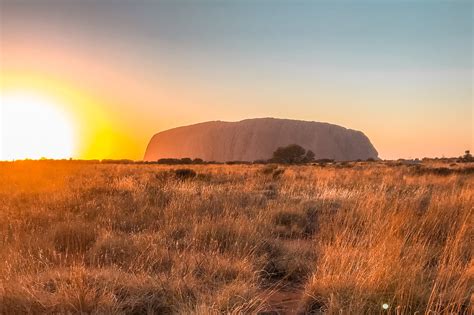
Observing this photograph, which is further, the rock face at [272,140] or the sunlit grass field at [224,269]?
the rock face at [272,140]

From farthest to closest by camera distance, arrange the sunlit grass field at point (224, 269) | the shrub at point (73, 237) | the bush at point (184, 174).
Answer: the bush at point (184, 174), the shrub at point (73, 237), the sunlit grass field at point (224, 269)

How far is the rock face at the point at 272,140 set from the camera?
16375 cm

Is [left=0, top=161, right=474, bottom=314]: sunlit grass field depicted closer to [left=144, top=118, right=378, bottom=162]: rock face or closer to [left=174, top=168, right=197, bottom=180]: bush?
[left=174, top=168, right=197, bottom=180]: bush

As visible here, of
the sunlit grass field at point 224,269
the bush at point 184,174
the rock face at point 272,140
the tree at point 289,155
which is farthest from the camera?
the rock face at point 272,140

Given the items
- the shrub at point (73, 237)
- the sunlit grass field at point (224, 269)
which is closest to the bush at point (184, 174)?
the sunlit grass field at point (224, 269)

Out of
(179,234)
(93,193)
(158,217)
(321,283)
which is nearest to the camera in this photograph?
(321,283)

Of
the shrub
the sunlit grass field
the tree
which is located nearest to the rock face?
the tree

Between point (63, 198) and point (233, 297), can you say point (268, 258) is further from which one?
point (63, 198)

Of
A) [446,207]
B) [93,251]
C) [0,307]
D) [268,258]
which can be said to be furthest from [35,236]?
[446,207]

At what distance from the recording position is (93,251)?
5191 millimetres

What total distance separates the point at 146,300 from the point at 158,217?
4.26 metres

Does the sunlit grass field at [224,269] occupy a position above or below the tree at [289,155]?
below

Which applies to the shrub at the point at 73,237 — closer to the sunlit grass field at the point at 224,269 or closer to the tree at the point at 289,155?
the sunlit grass field at the point at 224,269

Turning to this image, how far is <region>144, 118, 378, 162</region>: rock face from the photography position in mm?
163750
